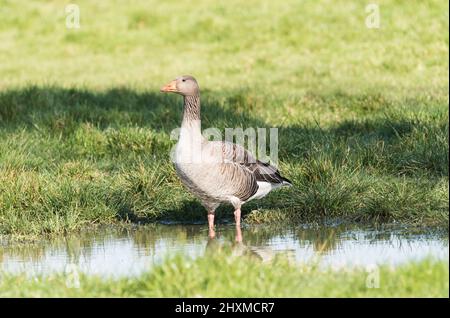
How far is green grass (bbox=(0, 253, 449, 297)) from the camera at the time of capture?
6812 mm

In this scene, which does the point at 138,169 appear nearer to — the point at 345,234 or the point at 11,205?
the point at 11,205

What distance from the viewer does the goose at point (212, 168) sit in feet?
31.4

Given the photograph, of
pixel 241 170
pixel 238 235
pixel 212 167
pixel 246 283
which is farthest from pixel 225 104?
pixel 246 283

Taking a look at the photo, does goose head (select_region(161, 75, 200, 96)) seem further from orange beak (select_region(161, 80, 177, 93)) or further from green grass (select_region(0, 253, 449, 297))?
green grass (select_region(0, 253, 449, 297))

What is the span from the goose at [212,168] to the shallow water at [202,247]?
46cm

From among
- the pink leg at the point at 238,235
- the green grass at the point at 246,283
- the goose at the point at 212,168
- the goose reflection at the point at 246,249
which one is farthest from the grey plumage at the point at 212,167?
the green grass at the point at 246,283

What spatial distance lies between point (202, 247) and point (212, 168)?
0.84 meters

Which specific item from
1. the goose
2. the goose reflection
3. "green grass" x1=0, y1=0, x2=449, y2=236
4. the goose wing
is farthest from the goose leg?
"green grass" x1=0, y1=0, x2=449, y2=236

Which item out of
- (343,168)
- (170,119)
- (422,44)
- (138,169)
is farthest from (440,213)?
(422,44)

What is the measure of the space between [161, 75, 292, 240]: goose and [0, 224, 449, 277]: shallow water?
0.46 metres

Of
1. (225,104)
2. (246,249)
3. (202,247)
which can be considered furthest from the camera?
(225,104)

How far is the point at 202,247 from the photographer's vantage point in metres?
9.47

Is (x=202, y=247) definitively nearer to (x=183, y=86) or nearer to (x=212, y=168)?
(x=212, y=168)

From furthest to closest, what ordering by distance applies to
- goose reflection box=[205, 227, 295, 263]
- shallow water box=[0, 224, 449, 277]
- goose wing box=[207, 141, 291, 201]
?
goose wing box=[207, 141, 291, 201] < goose reflection box=[205, 227, 295, 263] < shallow water box=[0, 224, 449, 277]
